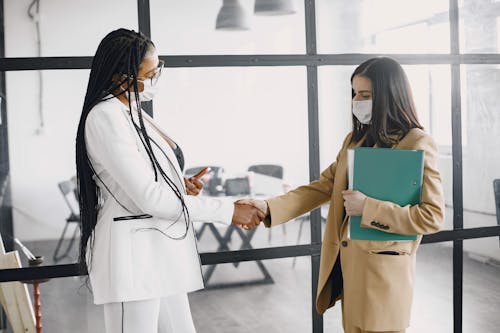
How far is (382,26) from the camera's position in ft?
9.42

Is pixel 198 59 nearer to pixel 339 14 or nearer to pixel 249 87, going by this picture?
pixel 249 87

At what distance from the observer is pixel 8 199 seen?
2.41 metres

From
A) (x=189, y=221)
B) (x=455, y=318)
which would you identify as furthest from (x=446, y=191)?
(x=189, y=221)

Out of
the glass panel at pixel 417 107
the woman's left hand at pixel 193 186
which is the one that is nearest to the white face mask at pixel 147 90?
the woman's left hand at pixel 193 186

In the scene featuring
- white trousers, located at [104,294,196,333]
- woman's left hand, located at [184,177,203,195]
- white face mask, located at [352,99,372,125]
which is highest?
white face mask, located at [352,99,372,125]

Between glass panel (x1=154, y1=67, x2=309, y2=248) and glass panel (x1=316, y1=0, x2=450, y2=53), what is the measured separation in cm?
25

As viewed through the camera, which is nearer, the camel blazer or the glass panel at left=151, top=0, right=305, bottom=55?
the camel blazer

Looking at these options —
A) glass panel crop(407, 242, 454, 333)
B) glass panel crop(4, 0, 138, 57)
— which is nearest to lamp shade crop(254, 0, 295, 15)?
glass panel crop(4, 0, 138, 57)

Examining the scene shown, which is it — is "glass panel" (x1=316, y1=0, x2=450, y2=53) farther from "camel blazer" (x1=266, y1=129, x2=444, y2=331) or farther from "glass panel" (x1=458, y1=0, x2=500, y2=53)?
"camel blazer" (x1=266, y1=129, x2=444, y2=331)

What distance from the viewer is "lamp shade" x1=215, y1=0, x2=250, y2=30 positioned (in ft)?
8.60

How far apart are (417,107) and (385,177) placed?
114cm

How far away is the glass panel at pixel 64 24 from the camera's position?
237cm

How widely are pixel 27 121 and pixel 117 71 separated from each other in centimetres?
72

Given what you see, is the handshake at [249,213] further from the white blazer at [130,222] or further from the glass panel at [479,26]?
the glass panel at [479,26]
